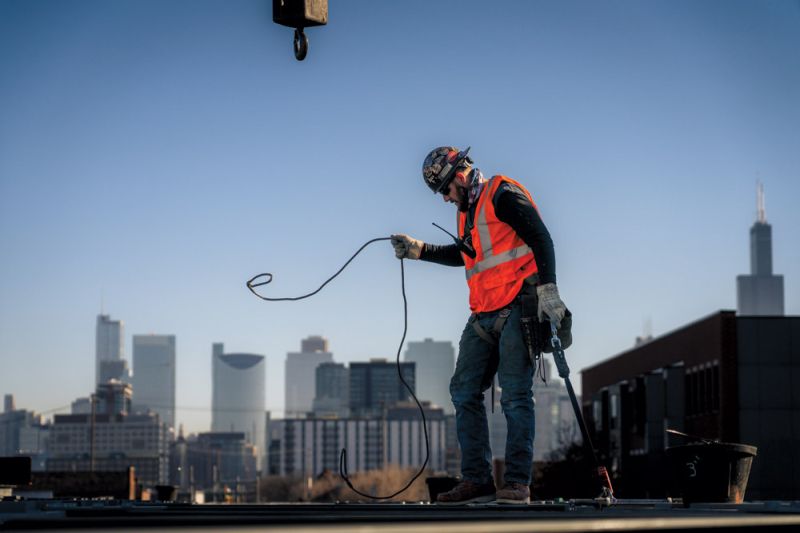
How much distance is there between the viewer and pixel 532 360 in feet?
23.9

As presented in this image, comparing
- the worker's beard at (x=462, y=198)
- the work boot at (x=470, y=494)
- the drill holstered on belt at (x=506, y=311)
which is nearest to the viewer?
the work boot at (x=470, y=494)

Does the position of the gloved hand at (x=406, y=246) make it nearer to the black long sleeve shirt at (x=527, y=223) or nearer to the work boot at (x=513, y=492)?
the black long sleeve shirt at (x=527, y=223)

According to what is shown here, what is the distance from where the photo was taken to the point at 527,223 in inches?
289

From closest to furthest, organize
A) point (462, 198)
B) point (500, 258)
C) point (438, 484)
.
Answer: point (500, 258) < point (462, 198) < point (438, 484)

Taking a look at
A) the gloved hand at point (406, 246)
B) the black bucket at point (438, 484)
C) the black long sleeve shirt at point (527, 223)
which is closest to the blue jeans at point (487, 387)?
the black long sleeve shirt at point (527, 223)

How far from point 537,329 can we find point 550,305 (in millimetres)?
210

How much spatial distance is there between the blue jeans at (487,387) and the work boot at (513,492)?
0.17ft

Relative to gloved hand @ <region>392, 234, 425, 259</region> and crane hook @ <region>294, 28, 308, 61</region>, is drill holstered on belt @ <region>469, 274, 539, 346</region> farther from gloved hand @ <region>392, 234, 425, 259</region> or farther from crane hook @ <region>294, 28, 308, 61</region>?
crane hook @ <region>294, 28, 308, 61</region>

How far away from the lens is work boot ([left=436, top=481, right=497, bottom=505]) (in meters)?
6.98

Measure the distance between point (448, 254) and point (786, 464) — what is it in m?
41.8

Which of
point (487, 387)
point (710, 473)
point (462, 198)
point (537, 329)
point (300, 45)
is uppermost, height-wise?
point (300, 45)

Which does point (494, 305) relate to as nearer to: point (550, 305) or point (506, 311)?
point (506, 311)

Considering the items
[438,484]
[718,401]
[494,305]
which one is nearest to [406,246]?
[494,305]

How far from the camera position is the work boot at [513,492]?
6.86 metres
